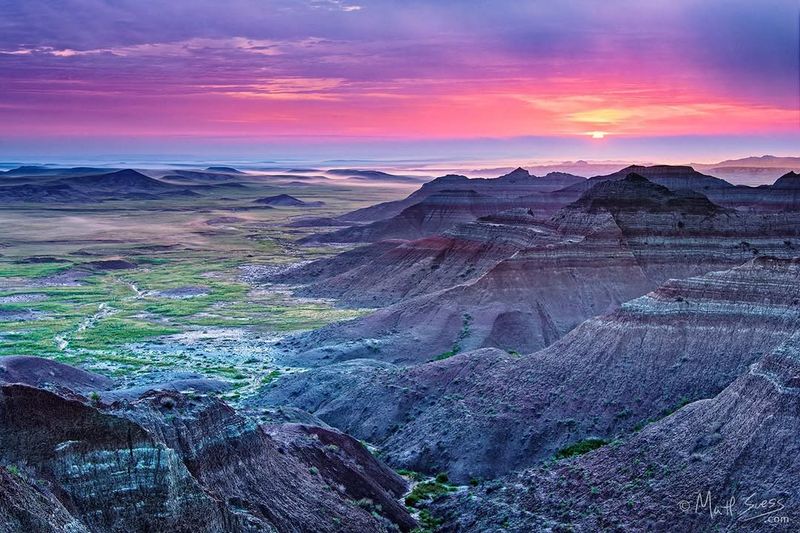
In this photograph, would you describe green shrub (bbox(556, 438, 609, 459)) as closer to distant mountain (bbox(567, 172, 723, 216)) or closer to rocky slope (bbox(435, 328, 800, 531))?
rocky slope (bbox(435, 328, 800, 531))

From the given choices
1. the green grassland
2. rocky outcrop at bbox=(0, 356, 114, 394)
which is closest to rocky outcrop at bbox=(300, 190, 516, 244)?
the green grassland

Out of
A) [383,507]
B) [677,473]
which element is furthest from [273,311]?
[677,473]

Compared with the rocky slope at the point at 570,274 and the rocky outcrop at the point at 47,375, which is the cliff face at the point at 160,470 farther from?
the rocky slope at the point at 570,274

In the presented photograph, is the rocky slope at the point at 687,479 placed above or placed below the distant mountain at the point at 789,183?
below

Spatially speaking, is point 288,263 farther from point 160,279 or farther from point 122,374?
point 122,374
